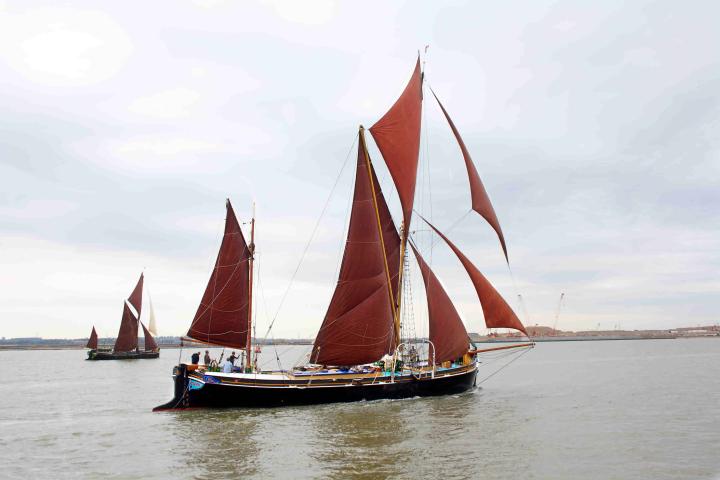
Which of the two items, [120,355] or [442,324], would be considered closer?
[442,324]

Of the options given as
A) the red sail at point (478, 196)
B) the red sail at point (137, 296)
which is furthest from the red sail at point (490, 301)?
the red sail at point (137, 296)

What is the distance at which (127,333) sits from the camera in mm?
89812

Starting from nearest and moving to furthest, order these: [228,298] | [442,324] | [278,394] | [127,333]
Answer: [278,394] < [228,298] < [442,324] < [127,333]

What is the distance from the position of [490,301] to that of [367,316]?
821 cm

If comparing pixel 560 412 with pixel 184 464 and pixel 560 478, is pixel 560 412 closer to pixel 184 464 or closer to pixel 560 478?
pixel 560 478

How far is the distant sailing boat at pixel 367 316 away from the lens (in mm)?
29172

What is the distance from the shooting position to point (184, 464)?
18578mm

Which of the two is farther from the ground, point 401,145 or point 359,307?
point 401,145

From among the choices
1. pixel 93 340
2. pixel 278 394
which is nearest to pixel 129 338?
pixel 93 340

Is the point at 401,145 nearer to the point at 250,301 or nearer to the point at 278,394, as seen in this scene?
the point at 250,301

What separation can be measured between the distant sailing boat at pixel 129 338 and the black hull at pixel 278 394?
2314 inches

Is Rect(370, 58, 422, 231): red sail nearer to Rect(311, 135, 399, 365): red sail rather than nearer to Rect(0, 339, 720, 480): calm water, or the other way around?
Rect(311, 135, 399, 365): red sail

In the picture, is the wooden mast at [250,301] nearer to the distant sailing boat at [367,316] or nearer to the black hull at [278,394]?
the distant sailing boat at [367,316]

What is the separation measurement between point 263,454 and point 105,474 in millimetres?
4907
